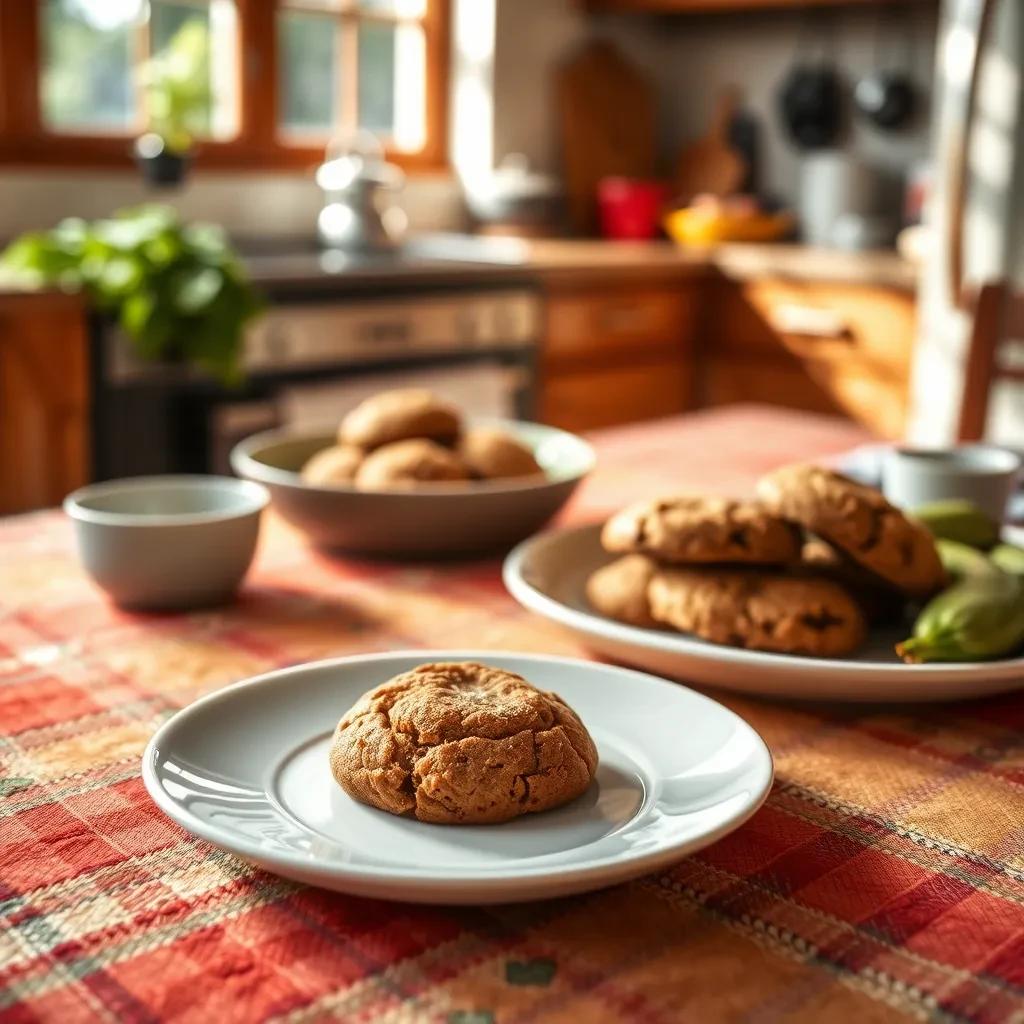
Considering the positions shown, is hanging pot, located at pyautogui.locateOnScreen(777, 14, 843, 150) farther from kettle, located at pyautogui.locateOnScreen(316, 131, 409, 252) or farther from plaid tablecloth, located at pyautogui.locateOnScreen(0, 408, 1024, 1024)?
plaid tablecloth, located at pyautogui.locateOnScreen(0, 408, 1024, 1024)

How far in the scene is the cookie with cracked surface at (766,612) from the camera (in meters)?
0.82

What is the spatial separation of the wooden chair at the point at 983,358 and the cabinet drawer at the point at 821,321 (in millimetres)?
1362

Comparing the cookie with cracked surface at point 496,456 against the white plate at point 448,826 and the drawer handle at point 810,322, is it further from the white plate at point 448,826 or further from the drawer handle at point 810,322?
the drawer handle at point 810,322

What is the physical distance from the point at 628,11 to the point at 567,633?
3430 mm

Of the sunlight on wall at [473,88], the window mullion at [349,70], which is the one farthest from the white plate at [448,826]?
the sunlight on wall at [473,88]

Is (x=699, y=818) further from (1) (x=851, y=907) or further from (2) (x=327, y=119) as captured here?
(2) (x=327, y=119)

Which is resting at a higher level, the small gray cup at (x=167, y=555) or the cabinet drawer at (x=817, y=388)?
the small gray cup at (x=167, y=555)

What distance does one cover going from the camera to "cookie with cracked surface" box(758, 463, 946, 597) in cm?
82

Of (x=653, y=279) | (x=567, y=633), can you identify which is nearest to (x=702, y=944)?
(x=567, y=633)

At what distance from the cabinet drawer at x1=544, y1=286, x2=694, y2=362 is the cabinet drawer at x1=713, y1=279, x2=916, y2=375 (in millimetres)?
130

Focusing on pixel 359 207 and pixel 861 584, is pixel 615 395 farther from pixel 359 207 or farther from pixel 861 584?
pixel 861 584

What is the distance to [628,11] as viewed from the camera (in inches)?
154

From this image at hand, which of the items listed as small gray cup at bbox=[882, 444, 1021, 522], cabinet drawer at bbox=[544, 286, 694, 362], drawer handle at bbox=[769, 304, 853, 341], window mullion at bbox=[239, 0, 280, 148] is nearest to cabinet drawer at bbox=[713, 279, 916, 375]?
drawer handle at bbox=[769, 304, 853, 341]

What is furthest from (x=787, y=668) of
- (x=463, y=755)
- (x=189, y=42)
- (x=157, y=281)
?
(x=189, y=42)
